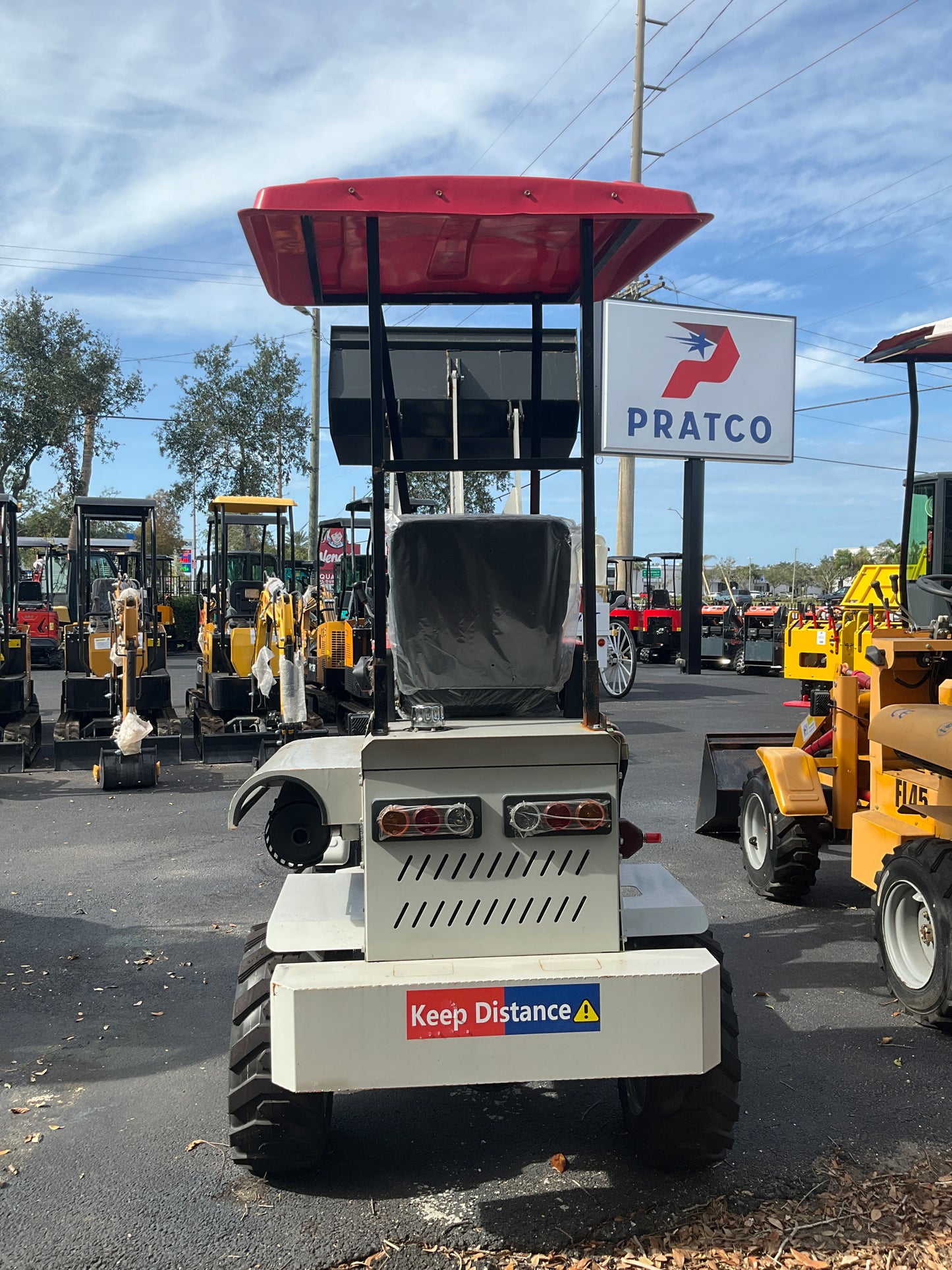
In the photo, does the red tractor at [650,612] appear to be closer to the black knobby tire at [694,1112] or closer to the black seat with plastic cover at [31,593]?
the black seat with plastic cover at [31,593]

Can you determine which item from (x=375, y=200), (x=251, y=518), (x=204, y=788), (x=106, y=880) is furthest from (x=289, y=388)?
(x=375, y=200)

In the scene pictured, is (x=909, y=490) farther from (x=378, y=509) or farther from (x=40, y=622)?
(x=40, y=622)

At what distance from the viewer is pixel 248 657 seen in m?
12.8

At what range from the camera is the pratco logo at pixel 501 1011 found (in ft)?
9.27

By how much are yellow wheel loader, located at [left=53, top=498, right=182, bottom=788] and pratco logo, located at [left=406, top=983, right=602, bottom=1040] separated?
308 inches

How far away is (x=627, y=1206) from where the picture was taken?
3107 mm

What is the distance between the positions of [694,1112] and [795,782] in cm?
342

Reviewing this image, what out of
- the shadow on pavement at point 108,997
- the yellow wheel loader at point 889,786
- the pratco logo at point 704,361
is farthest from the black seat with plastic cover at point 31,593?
the yellow wheel loader at point 889,786

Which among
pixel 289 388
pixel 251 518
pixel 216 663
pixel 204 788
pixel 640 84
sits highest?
pixel 640 84

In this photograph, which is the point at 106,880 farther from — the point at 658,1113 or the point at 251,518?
the point at 251,518

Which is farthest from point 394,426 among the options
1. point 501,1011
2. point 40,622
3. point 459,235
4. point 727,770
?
point 40,622

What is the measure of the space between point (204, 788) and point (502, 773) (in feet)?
25.1

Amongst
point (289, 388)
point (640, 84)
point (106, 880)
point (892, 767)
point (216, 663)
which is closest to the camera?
point (892, 767)

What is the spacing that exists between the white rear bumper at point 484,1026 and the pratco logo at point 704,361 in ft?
53.3
